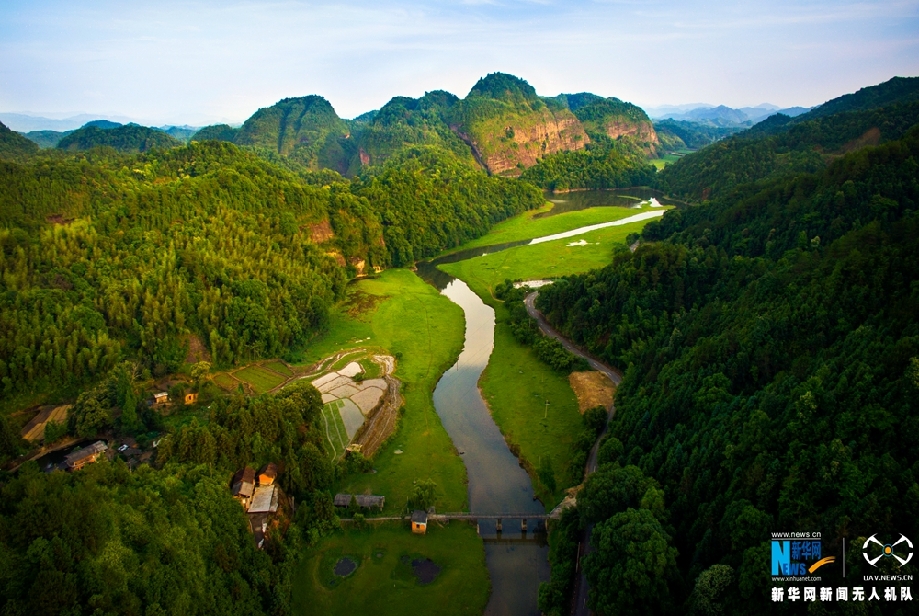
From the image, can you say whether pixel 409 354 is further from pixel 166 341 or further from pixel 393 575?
pixel 393 575

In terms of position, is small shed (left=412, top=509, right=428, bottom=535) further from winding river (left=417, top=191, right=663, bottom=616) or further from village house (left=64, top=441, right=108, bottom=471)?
village house (left=64, top=441, right=108, bottom=471)

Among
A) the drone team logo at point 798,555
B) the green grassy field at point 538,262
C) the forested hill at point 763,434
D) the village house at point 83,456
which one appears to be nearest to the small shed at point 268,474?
the village house at point 83,456

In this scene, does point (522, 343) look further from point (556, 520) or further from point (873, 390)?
point (873, 390)

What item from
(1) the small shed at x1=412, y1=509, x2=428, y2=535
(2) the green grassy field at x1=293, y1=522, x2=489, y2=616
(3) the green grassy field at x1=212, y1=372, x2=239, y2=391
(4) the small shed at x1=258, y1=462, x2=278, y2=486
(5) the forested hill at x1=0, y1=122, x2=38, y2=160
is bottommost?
(2) the green grassy field at x1=293, y1=522, x2=489, y2=616

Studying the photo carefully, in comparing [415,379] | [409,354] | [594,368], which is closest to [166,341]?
[409,354]

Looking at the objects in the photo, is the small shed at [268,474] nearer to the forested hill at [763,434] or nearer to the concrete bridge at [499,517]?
the concrete bridge at [499,517]

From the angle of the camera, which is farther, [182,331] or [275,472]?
[182,331]

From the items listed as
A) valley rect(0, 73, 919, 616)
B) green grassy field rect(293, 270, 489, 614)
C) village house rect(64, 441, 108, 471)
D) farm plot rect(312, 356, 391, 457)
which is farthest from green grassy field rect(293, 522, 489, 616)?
village house rect(64, 441, 108, 471)

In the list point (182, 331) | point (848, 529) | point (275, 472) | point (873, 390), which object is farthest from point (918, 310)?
point (182, 331)
